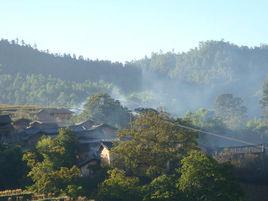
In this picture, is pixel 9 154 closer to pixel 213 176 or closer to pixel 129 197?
pixel 129 197

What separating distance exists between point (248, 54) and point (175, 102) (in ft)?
199

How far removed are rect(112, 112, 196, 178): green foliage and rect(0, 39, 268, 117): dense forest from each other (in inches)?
2005

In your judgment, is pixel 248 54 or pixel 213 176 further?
pixel 248 54

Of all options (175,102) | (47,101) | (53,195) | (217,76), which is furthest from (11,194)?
(217,76)

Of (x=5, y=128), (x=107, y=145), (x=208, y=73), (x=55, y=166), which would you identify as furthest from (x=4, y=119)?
(x=208, y=73)

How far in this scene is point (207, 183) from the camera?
68.0ft

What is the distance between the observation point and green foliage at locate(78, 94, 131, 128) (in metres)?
50.8

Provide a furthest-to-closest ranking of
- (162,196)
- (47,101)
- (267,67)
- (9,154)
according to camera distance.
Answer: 1. (267,67)
2. (47,101)
3. (9,154)
4. (162,196)

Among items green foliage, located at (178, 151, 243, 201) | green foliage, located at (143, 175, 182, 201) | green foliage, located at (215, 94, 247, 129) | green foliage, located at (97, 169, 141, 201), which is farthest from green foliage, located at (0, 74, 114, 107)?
green foliage, located at (178, 151, 243, 201)

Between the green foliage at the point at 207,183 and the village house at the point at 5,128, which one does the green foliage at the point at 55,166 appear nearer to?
the green foliage at the point at 207,183

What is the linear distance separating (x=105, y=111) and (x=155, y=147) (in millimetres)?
27793

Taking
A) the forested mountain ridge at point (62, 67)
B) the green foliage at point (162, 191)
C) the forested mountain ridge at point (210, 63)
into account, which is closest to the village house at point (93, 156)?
the green foliage at point (162, 191)

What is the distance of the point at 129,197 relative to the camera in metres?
20.9

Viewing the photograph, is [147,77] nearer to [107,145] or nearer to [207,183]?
[107,145]
